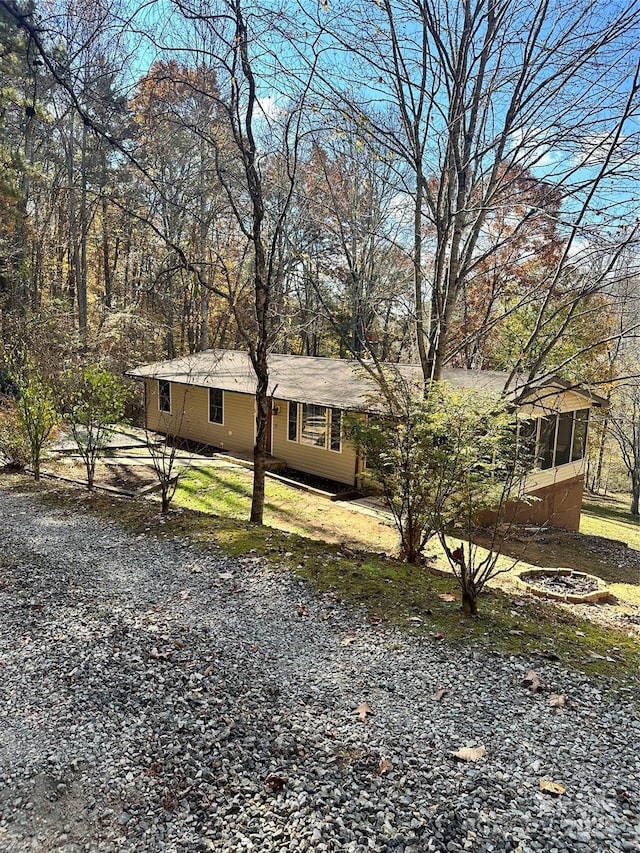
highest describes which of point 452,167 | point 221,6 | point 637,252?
point 221,6

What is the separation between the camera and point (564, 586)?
7.38 metres

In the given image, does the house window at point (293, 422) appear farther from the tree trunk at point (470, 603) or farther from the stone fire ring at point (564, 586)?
the tree trunk at point (470, 603)

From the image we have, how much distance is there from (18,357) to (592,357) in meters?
18.1

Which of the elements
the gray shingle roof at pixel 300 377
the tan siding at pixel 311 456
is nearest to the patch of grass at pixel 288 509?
the tan siding at pixel 311 456

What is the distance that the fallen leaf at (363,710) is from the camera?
2.88 m

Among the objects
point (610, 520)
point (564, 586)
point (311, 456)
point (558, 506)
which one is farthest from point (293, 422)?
point (610, 520)

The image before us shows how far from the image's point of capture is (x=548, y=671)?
3.33 m

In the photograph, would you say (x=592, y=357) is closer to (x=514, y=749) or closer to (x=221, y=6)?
(x=221, y=6)

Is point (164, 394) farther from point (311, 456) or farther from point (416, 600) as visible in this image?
point (416, 600)

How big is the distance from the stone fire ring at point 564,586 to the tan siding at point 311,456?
5076 millimetres

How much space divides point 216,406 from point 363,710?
14.4m

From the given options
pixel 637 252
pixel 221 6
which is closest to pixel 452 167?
pixel 637 252

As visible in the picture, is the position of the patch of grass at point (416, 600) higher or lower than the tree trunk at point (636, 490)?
higher

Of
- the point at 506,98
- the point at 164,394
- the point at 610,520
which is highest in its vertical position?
the point at 506,98
